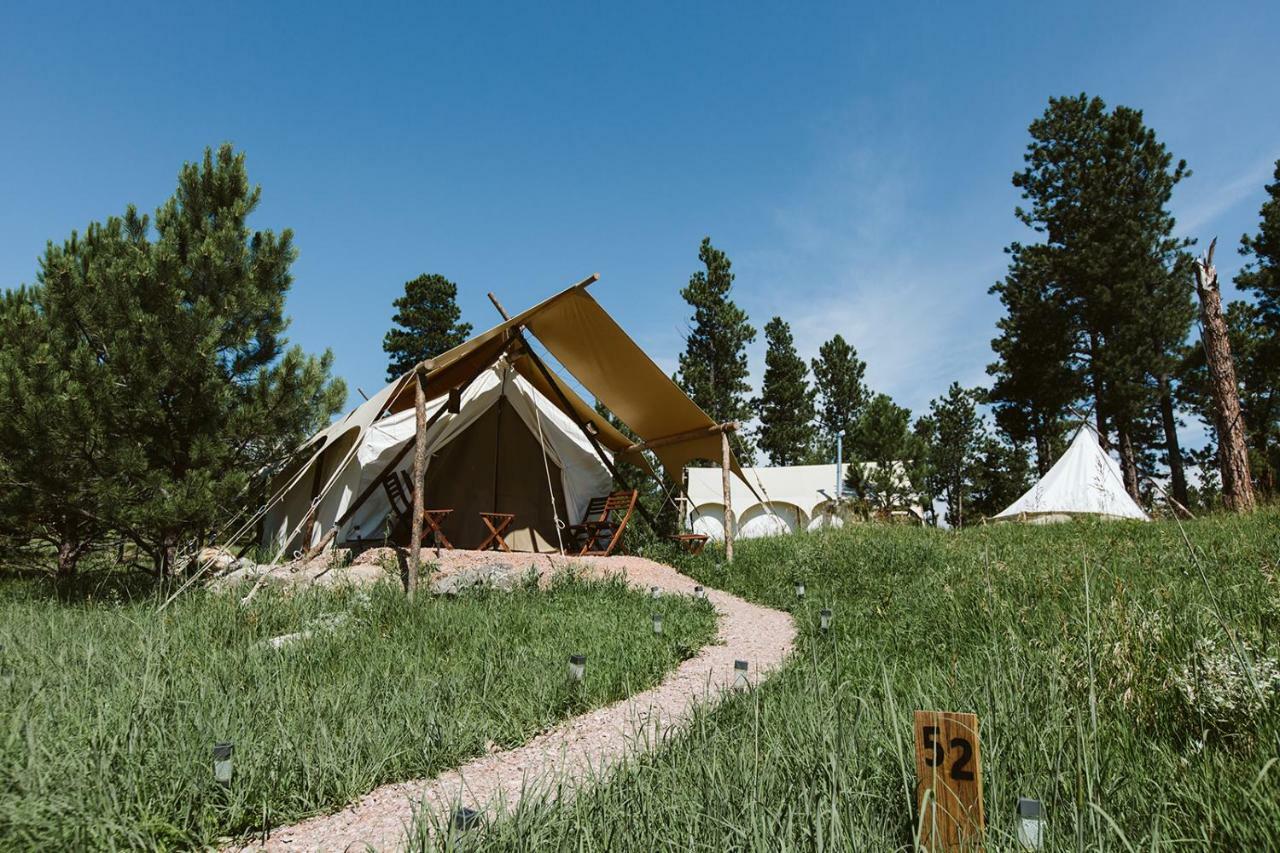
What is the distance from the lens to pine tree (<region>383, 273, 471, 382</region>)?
2802cm

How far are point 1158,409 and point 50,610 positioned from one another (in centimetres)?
2565

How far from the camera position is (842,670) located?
11.3 ft

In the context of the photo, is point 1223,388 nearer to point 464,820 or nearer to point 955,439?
point 464,820

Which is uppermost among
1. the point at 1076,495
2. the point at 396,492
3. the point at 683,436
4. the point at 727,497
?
the point at 683,436

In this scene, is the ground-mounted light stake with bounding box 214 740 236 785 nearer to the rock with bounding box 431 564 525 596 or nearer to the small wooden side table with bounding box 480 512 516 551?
the rock with bounding box 431 564 525 596

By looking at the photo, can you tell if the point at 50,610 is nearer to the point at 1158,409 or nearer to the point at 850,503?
the point at 850,503

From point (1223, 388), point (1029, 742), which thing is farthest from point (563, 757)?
point (1223, 388)

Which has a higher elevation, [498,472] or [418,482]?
[498,472]

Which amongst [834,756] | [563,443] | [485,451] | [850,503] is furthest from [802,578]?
[850,503]

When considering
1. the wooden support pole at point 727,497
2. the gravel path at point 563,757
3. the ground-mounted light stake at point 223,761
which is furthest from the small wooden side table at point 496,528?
the ground-mounted light stake at point 223,761

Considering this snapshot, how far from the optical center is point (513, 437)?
1017cm

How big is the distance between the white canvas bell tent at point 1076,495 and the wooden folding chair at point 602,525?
963cm

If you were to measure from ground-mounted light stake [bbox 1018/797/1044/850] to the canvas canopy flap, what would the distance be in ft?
23.4

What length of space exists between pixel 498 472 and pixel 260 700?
7253mm
